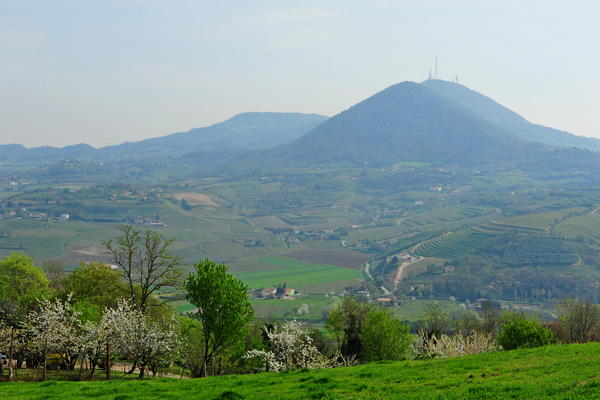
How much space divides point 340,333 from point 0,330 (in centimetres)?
3486

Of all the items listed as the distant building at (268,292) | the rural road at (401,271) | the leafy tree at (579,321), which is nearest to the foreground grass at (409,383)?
the leafy tree at (579,321)

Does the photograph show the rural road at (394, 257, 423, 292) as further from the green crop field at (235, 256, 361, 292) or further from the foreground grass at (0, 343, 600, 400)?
the foreground grass at (0, 343, 600, 400)

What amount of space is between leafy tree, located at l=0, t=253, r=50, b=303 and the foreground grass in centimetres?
3494

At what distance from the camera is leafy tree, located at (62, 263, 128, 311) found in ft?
167

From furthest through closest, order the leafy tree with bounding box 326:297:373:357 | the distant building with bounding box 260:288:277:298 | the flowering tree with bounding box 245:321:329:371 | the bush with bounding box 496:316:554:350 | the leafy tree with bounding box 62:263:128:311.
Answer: the distant building with bounding box 260:288:277:298 < the leafy tree with bounding box 326:297:373:357 < the leafy tree with bounding box 62:263:128:311 < the flowering tree with bounding box 245:321:329:371 < the bush with bounding box 496:316:554:350

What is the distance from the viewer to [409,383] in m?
22.1

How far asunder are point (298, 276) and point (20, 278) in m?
129

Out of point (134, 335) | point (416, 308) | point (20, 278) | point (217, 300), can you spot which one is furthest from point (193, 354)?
point (416, 308)

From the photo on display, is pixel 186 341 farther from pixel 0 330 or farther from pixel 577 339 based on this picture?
pixel 577 339

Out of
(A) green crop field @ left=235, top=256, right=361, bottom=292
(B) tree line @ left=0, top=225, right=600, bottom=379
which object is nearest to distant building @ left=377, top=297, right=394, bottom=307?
(A) green crop field @ left=235, top=256, right=361, bottom=292

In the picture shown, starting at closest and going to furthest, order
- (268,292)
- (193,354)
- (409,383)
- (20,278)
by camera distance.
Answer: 1. (409,383)
2. (193,354)
3. (20,278)
4. (268,292)

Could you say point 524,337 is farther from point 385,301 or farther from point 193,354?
point 385,301

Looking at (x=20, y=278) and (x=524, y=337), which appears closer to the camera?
(x=524, y=337)

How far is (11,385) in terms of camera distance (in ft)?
92.4
